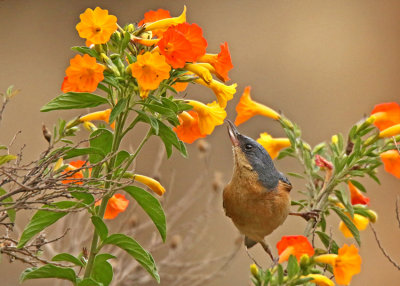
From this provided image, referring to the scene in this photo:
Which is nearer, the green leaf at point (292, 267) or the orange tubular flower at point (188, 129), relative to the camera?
the green leaf at point (292, 267)

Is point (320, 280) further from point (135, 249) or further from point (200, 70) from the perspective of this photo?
point (200, 70)

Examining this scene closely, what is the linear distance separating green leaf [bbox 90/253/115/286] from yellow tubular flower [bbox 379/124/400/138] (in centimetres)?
108

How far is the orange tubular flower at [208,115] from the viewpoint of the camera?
5.99ft

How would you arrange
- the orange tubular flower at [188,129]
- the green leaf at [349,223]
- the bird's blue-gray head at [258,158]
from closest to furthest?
the orange tubular flower at [188,129]
the green leaf at [349,223]
the bird's blue-gray head at [258,158]

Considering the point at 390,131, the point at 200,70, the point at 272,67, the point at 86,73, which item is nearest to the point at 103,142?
the point at 86,73

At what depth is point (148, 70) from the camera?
1.54 metres

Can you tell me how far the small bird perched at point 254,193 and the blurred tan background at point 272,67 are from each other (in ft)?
8.35

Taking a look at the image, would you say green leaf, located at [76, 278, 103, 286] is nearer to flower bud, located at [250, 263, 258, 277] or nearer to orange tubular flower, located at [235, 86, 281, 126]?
flower bud, located at [250, 263, 258, 277]

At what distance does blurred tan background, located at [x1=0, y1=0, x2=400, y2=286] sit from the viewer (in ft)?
17.7

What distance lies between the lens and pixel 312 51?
6.71 metres

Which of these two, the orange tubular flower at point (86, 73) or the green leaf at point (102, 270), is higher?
the orange tubular flower at point (86, 73)

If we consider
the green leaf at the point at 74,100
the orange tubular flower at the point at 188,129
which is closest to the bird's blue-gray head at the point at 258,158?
the orange tubular flower at the point at 188,129

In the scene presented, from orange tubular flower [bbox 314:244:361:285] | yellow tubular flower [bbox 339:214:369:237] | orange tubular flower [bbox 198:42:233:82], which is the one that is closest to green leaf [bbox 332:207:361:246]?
yellow tubular flower [bbox 339:214:369:237]

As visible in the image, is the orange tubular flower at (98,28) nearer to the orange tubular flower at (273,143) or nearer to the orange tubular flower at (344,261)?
the orange tubular flower at (344,261)
